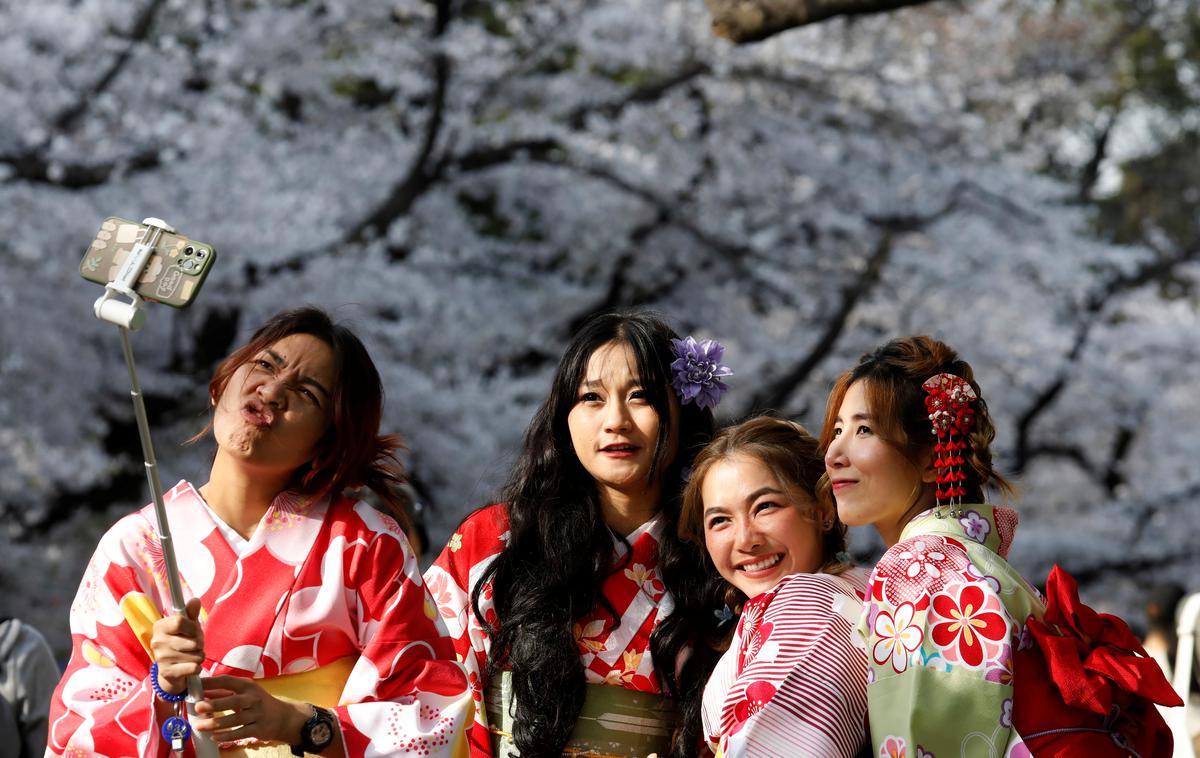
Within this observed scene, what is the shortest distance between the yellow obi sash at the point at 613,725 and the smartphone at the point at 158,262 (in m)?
1.30

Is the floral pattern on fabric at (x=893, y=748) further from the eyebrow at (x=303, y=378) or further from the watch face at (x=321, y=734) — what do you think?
the eyebrow at (x=303, y=378)

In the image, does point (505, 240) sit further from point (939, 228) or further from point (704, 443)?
point (704, 443)

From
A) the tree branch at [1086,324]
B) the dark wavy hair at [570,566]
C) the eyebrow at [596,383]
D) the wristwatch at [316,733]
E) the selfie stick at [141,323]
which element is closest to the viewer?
the selfie stick at [141,323]

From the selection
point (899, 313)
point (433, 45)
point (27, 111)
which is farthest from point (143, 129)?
point (899, 313)

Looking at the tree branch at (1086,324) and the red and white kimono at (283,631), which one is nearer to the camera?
the red and white kimono at (283,631)

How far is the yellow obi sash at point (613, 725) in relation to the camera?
2896 millimetres

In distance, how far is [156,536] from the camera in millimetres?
2588

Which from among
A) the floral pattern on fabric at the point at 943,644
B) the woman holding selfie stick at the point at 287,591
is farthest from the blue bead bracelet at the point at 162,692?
the floral pattern on fabric at the point at 943,644

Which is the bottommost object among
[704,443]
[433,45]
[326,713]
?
[326,713]

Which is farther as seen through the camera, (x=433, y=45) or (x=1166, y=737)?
(x=433, y=45)

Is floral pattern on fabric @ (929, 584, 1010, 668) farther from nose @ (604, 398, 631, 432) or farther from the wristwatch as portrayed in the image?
the wristwatch

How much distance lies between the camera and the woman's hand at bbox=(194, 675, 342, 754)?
2.25 m

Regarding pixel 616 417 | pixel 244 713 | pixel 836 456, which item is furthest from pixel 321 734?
pixel 836 456

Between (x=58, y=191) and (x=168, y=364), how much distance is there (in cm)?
141
